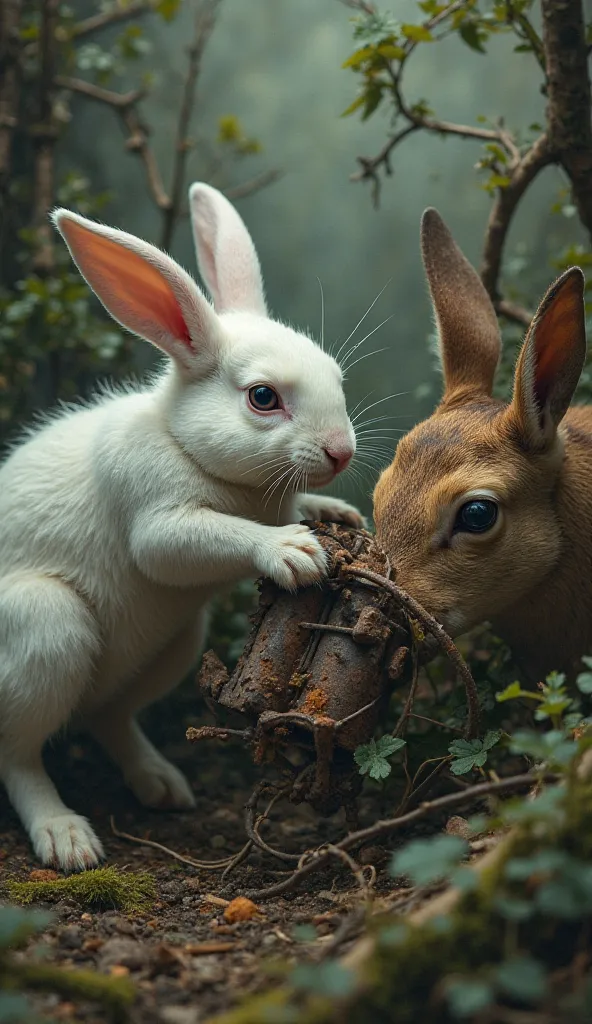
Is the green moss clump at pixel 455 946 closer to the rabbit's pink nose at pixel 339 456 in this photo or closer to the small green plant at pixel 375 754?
the small green plant at pixel 375 754

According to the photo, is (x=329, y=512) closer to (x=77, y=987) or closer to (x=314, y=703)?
(x=314, y=703)

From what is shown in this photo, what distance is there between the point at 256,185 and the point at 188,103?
1.84 ft

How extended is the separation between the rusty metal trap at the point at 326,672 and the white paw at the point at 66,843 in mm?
617

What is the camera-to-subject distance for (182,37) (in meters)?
5.59

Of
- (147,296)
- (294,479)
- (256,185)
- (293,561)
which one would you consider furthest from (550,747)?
(256,185)

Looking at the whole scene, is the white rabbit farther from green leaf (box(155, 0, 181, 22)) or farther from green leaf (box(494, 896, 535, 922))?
green leaf (box(155, 0, 181, 22))

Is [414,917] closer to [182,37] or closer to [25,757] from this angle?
[25,757]

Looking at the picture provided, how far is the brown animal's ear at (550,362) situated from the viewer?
284cm

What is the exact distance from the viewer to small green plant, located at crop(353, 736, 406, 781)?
2.68 m

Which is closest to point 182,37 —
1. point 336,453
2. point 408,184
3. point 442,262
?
point 408,184

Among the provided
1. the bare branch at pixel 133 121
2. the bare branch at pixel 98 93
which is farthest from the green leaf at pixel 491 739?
the bare branch at pixel 98 93

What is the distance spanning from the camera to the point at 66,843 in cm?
316

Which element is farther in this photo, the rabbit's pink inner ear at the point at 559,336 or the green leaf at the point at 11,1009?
the rabbit's pink inner ear at the point at 559,336

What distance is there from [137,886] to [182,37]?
4.80m
